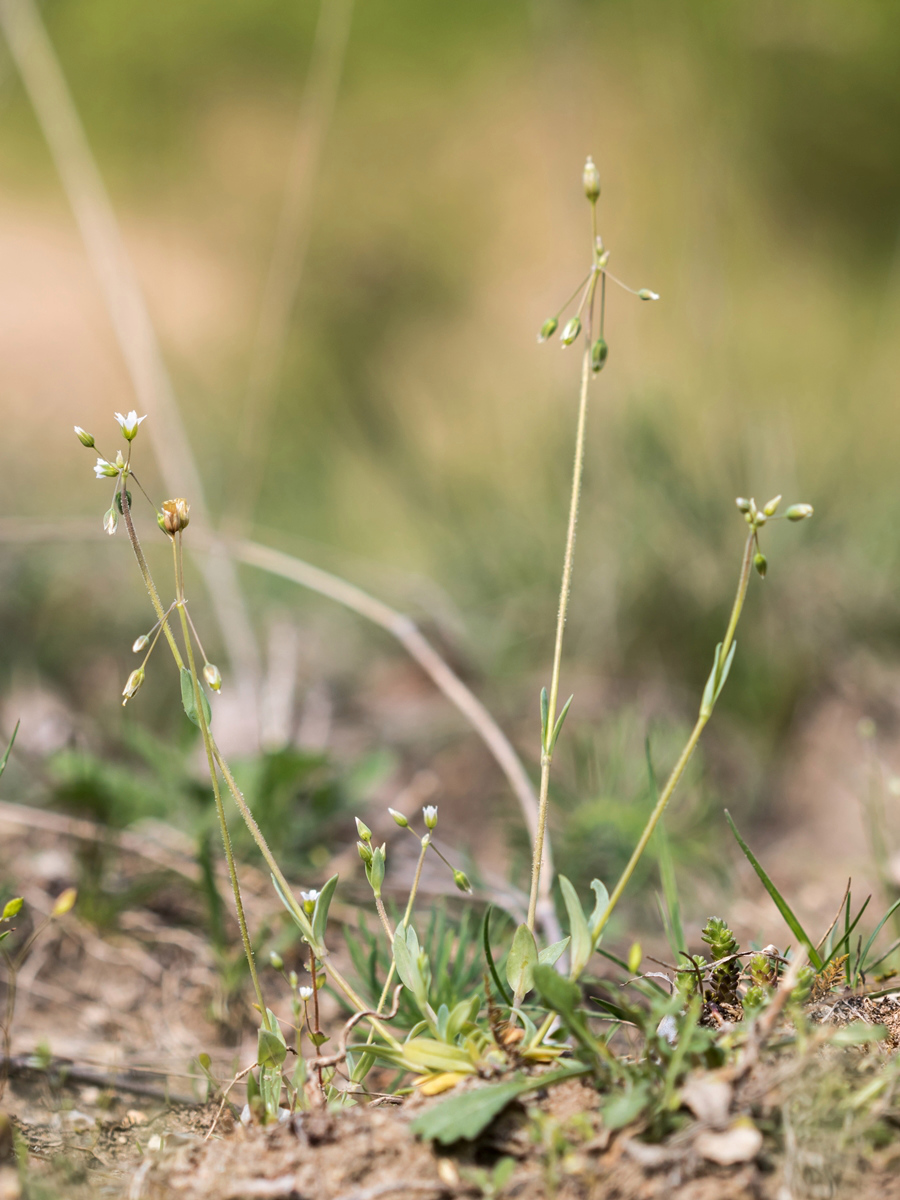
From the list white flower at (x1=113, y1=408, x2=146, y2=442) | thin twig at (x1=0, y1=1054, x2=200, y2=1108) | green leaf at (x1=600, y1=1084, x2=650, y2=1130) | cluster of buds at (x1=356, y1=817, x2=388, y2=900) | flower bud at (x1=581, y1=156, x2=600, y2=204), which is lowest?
thin twig at (x1=0, y1=1054, x2=200, y2=1108)

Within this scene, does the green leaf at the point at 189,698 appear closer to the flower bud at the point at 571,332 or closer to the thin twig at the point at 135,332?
the flower bud at the point at 571,332

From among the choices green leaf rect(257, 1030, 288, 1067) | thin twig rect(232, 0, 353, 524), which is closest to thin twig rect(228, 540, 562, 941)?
green leaf rect(257, 1030, 288, 1067)

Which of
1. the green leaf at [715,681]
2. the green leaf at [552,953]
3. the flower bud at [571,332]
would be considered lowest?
the green leaf at [552,953]

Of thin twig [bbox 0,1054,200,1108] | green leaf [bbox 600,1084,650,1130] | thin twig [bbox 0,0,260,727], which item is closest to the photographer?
green leaf [bbox 600,1084,650,1130]

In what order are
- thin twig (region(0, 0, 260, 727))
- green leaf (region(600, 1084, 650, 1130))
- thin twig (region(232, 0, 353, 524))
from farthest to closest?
thin twig (region(232, 0, 353, 524)) → thin twig (region(0, 0, 260, 727)) → green leaf (region(600, 1084, 650, 1130))

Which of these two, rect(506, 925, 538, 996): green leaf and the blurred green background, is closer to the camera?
rect(506, 925, 538, 996): green leaf

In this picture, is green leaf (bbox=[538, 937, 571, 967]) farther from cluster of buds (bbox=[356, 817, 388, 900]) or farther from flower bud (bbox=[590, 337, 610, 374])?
flower bud (bbox=[590, 337, 610, 374])

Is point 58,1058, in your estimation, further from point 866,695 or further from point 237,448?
point 237,448

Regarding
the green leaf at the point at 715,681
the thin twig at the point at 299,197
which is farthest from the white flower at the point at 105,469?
the thin twig at the point at 299,197
